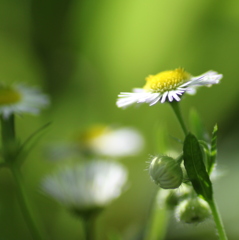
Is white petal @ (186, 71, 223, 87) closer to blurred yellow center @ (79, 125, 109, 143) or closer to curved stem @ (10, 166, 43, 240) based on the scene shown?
curved stem @ (10, 166, 43, 240)

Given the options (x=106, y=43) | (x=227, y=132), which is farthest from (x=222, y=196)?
(x=106, y=43)

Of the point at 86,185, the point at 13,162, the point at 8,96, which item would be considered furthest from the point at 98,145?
the point at 13,162

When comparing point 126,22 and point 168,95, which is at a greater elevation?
point 126,22

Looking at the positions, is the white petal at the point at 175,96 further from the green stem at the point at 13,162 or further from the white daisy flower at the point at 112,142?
the white daisy flower at the point at 112,142

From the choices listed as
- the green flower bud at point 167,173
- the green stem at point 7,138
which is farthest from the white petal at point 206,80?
the green stem at point 7,138

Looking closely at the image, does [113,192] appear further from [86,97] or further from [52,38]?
[52,38]

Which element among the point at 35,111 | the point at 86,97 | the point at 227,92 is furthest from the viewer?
the point at 86,97
